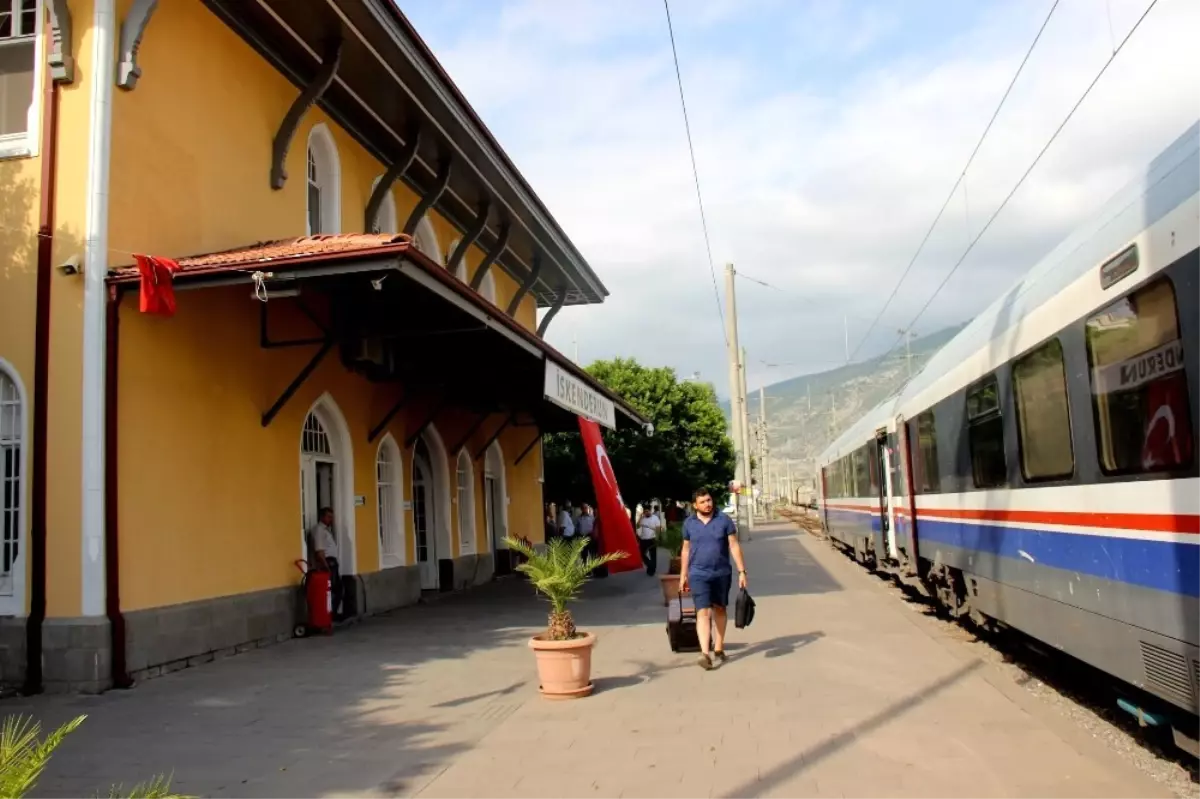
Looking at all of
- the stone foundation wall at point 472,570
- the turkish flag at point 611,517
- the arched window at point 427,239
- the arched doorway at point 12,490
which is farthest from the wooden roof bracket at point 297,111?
the stone foundation wall at point 472,570

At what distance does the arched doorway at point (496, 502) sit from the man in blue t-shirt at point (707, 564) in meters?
12.5

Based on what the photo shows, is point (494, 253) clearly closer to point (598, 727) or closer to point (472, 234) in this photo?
point (472, 234)

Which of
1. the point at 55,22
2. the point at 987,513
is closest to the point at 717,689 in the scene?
the point at 987,513

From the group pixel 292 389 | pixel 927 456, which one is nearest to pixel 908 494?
pixel 927 456

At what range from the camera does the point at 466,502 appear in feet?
67.1

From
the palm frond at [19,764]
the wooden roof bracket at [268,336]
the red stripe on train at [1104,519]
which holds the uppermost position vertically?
→ the wooden roof bracket at [268,336]

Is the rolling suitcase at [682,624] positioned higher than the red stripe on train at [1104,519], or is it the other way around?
the red stripe on train at [1104,519]

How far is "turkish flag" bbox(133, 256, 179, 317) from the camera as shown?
867 centimetres

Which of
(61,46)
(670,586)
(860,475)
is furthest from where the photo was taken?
(860,475)

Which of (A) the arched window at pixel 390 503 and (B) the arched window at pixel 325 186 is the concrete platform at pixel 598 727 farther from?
(B) the arched window at pixel 325 186

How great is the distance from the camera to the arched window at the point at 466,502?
20.1m

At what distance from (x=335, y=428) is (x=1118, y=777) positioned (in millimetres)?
10720

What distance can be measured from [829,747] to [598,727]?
169 cm

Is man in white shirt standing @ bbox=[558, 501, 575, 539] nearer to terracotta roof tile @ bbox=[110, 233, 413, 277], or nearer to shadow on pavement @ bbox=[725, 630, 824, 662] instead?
shadow on pavement @ bbox=[725, 630, 824, 662]
